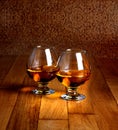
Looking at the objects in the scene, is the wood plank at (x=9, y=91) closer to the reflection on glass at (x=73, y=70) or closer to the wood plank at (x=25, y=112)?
the wood plank at (x=25, y=112)

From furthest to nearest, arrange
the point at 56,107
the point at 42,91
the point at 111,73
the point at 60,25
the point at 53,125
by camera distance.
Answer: the point at 60,25
the point at 111,73
the point at 42,91
the point at 56,107
the point at 53,125

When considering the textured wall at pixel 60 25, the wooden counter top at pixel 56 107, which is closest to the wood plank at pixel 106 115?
the wooden counter top at pixel 56 107

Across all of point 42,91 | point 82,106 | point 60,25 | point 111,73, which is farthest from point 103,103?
point 60,25

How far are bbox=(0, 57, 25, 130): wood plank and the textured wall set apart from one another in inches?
26.2

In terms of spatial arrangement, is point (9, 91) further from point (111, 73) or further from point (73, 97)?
point (111, 73)

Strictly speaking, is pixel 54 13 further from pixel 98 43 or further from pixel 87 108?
pixel 87 108

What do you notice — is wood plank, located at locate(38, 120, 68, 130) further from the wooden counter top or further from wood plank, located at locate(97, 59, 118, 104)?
wood plank, located at locate(97, 59, 118, 104)

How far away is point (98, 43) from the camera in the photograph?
190 cm

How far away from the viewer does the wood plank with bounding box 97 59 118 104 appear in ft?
2.91

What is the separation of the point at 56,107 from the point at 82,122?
4.0 inches

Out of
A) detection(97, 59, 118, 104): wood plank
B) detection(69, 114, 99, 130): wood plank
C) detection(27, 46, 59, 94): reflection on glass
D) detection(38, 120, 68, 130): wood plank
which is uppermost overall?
detection(27, 46, 59, 94): reflection on glass

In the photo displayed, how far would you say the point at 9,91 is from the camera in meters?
0.84

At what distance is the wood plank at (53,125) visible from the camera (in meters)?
0.60

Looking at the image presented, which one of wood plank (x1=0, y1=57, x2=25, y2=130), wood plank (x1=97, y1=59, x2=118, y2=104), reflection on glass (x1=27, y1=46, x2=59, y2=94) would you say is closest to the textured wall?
wood plank (x1=97, y1=59, x2=118, y2=104)
